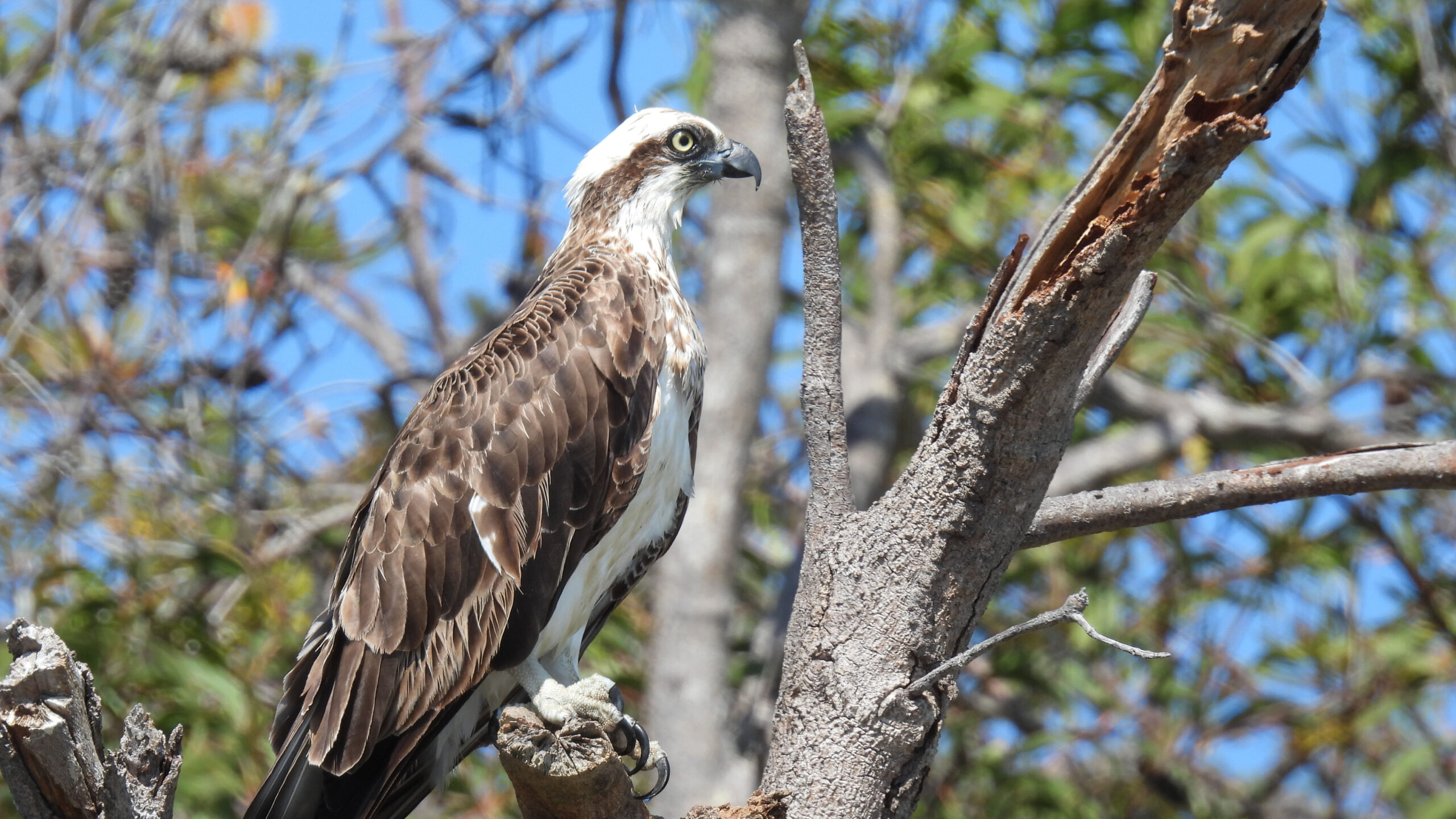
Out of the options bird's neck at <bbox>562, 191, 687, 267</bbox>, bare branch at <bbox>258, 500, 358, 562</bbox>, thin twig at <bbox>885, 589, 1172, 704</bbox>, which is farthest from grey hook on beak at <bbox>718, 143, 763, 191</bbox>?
bare branch at <bbox>258, 500, 358, 562</bbox>

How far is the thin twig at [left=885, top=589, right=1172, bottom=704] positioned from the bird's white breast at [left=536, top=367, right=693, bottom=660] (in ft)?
3.81

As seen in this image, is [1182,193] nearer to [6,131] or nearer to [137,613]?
[137,613]

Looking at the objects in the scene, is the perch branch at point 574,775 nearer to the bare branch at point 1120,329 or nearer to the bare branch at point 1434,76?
the bare branch at point 1120,329

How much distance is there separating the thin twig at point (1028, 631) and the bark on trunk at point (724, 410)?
301 centimetres

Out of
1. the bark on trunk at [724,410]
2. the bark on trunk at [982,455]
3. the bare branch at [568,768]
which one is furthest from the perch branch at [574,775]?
the bark on trunk at [724,410]

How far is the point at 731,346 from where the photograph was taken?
6215 mm

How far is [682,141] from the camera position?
4371 millimetres

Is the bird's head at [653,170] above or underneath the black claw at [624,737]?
above

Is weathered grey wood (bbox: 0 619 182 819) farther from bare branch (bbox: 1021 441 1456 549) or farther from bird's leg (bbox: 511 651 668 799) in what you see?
bare branch (bbox: 1021 441 1456 549)

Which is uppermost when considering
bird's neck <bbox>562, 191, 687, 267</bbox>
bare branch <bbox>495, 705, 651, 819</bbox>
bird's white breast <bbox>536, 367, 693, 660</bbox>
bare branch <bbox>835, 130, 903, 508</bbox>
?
bare branch <bbox>835, 130, 903, 508</bbox>

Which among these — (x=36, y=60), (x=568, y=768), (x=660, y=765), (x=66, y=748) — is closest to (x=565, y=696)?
(x=660, y=765)

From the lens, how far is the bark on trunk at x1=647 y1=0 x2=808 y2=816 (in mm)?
5777

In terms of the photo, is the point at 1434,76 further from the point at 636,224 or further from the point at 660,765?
the point at 660,765

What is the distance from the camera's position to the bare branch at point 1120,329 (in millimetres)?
2777
